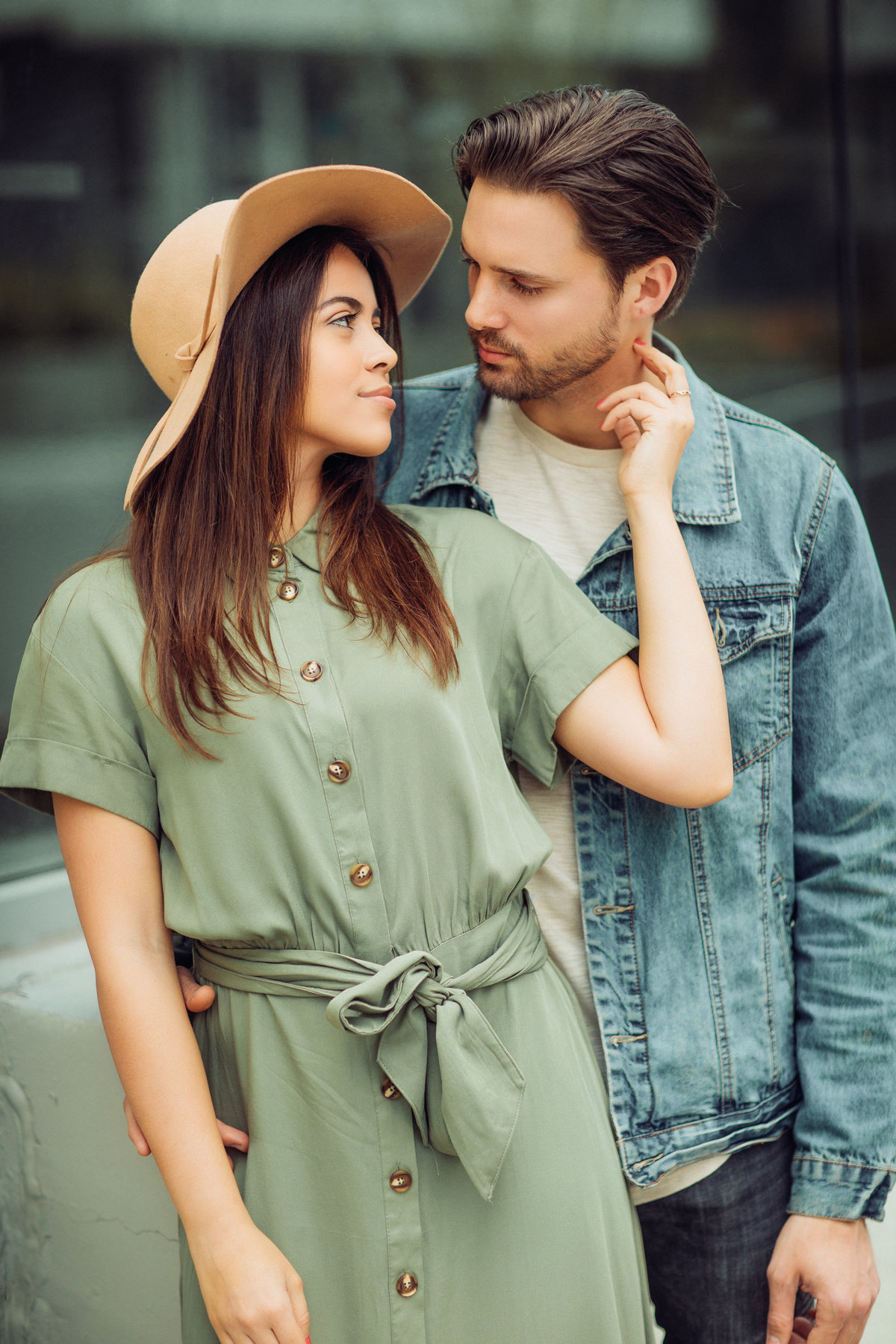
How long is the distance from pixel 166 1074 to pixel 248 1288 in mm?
255

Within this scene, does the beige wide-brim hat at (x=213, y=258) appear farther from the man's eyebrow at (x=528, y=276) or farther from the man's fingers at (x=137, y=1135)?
the man's fingers at (x=137, y=1135)

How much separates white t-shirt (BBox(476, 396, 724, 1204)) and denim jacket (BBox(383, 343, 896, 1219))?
0.04m

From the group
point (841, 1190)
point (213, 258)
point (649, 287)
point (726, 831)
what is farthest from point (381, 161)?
point (841, 1190)

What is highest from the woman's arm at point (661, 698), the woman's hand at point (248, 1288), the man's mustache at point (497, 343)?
the man's mustache at point (497, 343)

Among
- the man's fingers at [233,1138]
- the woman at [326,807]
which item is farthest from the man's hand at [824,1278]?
the man's fingers at [233,1138]

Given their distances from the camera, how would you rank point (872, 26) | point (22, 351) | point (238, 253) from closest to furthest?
point (238, 253) < point (22, 351) < point (872, 26)

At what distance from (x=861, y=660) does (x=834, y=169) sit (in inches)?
123

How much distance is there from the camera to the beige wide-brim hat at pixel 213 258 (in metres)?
1.44

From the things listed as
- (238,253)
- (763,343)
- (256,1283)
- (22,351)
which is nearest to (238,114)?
(22,351)

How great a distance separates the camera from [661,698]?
1518 millimetres

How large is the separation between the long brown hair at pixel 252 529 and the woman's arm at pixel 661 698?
0.70 feet

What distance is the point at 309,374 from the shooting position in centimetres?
151

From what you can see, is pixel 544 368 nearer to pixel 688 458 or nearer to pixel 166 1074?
pixel 688 458

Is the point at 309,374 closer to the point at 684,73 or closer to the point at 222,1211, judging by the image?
the point at 222,1211
